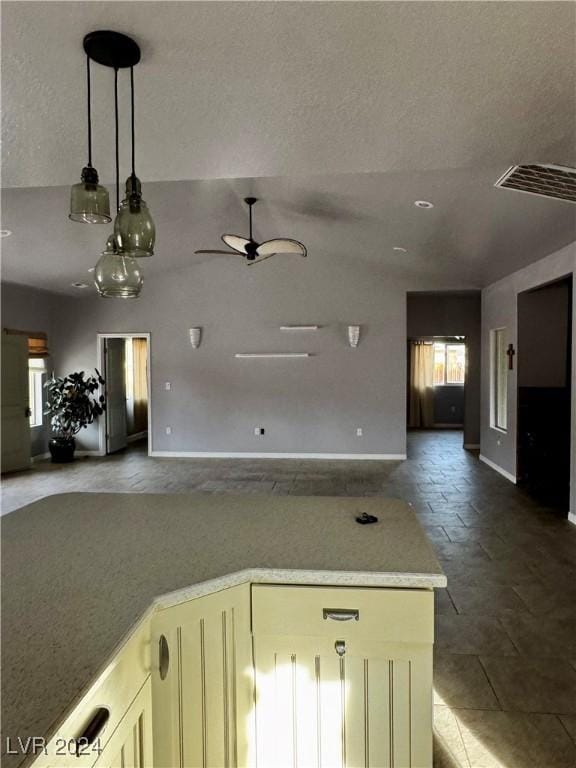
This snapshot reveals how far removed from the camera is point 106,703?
1.09 meters

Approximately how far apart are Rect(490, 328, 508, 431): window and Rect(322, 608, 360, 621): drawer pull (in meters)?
6.27

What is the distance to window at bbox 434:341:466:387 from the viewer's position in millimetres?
12422

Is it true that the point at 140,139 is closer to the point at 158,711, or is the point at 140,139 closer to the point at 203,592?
the point at 203,592

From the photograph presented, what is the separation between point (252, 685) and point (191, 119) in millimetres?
2240

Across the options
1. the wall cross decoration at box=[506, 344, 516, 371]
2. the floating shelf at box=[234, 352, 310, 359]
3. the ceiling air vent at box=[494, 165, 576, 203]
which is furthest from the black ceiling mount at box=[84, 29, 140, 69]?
the floating shelf at box=[234, 352, 310, 359]

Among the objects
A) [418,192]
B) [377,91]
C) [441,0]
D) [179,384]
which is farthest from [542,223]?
[179,384]

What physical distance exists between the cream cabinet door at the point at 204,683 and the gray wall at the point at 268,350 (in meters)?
6.90

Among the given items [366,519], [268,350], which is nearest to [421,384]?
[268,350]

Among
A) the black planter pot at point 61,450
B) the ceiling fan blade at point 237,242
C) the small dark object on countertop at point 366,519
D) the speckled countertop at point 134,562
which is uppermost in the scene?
the ceiling fan blade at point 237,242

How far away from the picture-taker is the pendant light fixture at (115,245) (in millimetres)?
1749

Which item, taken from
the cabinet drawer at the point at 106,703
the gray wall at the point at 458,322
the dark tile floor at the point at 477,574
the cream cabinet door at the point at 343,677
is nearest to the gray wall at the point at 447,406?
the gray wall at the point at 458,322

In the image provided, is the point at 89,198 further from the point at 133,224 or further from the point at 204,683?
the point at 204,683

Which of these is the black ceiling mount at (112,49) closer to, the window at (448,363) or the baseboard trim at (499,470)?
the baseboard trim at (499,470)

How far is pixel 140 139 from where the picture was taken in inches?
97.3
